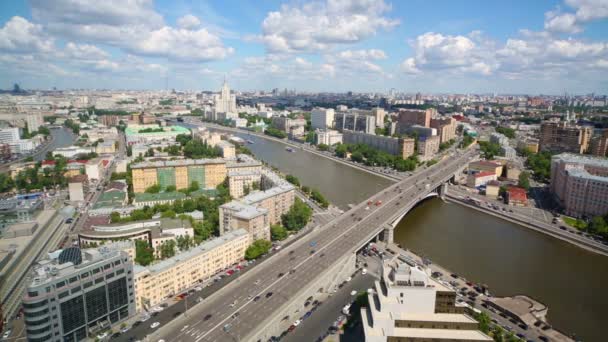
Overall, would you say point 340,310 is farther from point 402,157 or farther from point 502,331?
point 402,157

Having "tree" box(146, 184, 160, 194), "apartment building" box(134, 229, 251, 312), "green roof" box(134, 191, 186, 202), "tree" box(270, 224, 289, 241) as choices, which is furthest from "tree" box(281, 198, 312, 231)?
"tree" box(146, 184, 160, 194)

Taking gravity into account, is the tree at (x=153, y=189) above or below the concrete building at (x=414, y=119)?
below

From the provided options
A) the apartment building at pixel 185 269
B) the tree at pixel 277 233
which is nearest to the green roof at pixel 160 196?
the tree at pixel 277 233

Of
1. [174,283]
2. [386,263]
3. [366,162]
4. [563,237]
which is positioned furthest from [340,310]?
[366,162]

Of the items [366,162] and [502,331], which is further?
[366,162]

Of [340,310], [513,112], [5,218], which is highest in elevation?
[513,112]

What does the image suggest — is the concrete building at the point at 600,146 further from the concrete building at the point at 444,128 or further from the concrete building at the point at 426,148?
the concrete building at the point at 444,128
